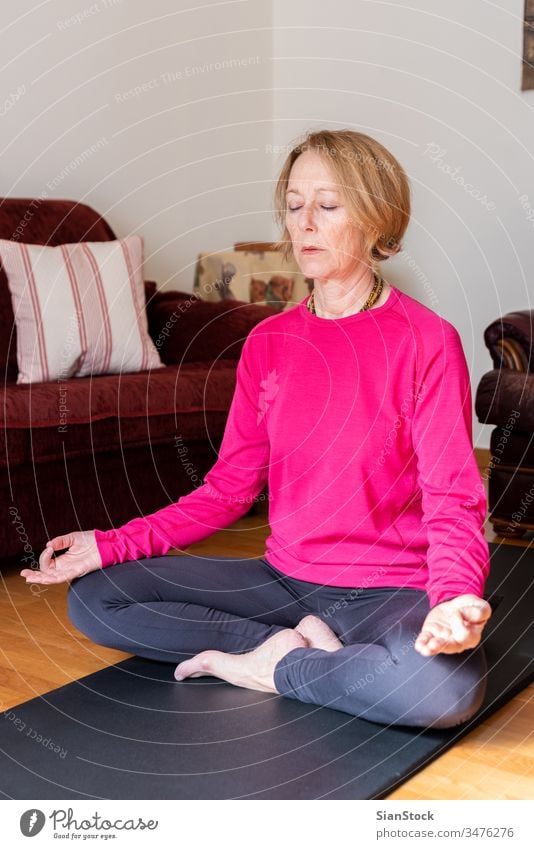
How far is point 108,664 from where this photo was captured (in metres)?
2.00

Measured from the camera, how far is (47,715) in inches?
67.3

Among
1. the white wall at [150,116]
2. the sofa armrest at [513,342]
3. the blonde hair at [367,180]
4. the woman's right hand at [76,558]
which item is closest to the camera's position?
the blonde hair at [367,180]

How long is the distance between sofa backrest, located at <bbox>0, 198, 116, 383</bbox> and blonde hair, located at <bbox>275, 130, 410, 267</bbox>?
4.76 feet

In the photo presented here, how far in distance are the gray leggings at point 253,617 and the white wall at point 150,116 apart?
6.71 ft

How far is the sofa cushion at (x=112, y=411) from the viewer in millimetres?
2484

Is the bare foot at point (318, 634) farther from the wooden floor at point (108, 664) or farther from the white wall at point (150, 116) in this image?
the white wall at point (150, 116)

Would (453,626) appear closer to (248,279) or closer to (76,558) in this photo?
(76,558)

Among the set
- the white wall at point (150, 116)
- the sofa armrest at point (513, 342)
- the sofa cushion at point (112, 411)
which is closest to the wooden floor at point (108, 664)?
the sofa cushion at point (112, 411)

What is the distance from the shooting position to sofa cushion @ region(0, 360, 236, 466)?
248 centimetres

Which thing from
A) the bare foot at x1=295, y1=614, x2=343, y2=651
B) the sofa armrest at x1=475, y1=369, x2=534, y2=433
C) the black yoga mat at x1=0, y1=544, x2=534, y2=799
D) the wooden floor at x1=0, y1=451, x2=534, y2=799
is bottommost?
the wooden floor at x1=0, y1=451, x2=534, y2=799

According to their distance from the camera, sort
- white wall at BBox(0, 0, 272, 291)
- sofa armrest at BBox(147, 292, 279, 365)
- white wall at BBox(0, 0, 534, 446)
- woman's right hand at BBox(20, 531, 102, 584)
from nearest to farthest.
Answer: woman's right hand at BBox(20, 531, 102, 584), sofa armrest at BBox(147, 292, 279, 365), white wall at BBox(0, 0, 272, 291), white wall at BBox(0, 0, 534, 446)

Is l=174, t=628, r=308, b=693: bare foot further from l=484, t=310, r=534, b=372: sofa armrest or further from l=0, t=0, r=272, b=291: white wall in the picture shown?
l=0, t=0, r=272, b=291: white wall

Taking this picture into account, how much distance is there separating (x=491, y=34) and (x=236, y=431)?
2823 millimetres

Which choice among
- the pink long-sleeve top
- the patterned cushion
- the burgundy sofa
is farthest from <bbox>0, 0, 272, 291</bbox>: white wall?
the pink long-sleeve top
